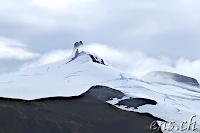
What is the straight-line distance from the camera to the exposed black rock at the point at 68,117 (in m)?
10.0

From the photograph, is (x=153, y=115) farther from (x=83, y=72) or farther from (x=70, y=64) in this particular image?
(x=70, y=64)

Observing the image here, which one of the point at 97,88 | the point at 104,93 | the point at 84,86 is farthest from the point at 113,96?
the point at 84,86

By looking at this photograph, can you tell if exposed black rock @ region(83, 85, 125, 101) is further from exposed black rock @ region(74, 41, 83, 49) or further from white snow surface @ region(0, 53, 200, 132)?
exposed black rock @ region(74, 41, 83, 49)

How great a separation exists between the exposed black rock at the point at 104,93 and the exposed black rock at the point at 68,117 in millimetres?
604

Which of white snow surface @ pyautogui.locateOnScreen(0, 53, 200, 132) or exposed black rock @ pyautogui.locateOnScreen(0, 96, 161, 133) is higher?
white snow surface @ pyautogui.locateOnScreen(0, 53, 200, 132)

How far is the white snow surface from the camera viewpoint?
1239cm

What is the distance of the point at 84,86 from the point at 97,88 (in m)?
0.75

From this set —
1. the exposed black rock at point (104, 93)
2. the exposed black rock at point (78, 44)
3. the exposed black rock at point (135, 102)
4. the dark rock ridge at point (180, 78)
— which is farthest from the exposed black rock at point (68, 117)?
the dark rock ridge at point (180, 78)

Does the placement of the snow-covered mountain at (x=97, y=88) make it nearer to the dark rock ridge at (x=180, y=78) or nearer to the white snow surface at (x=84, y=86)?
the white snow surface at (x=84, y=86)

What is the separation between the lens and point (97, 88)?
44.9 feet

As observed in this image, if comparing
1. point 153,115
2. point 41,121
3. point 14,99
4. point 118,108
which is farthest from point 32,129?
point 153,115

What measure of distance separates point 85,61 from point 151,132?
8.53 meters

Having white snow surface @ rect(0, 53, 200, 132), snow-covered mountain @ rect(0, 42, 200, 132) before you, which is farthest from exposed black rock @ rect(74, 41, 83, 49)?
snow-covered mountain @ rect(0, 42, 200, 132)

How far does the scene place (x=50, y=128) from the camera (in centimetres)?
999
